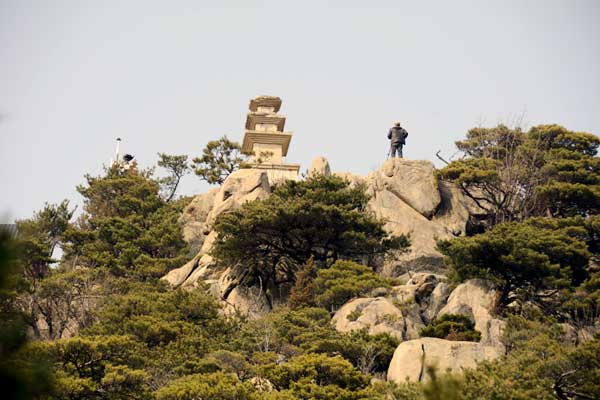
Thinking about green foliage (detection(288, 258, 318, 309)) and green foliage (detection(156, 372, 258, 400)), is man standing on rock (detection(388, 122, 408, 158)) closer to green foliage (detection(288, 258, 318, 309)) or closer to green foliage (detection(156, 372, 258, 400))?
green foliage (detection(288, 258, 318, 309))

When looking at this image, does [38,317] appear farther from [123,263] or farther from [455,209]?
[455,209]

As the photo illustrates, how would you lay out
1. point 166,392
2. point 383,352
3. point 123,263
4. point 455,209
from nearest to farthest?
point 166,392 < point 383,352 < point 123,263 < point 455,209

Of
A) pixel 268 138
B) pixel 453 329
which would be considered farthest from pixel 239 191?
pixel 453 329

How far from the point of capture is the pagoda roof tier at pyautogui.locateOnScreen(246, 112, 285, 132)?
37156mm

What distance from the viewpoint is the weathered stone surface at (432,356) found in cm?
1977

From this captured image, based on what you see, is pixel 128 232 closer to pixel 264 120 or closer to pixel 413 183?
pixel 264 120

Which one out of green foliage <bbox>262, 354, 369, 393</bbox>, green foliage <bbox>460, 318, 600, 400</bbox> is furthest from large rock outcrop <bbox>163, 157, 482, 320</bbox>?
green foliage <bbox>460, 318, 600, 400</bbox>

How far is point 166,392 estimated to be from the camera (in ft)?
56.2

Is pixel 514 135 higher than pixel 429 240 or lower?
higher

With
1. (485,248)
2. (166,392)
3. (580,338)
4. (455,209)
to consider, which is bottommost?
(166,392)

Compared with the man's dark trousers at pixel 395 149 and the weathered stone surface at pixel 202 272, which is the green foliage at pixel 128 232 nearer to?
the weathered stone surface at pixel 202 272

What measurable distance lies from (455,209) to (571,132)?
6.55 m

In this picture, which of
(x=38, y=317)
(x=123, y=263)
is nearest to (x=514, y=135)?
(x=123, y=263)

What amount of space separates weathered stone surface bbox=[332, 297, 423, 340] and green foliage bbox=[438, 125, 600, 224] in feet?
31.7
